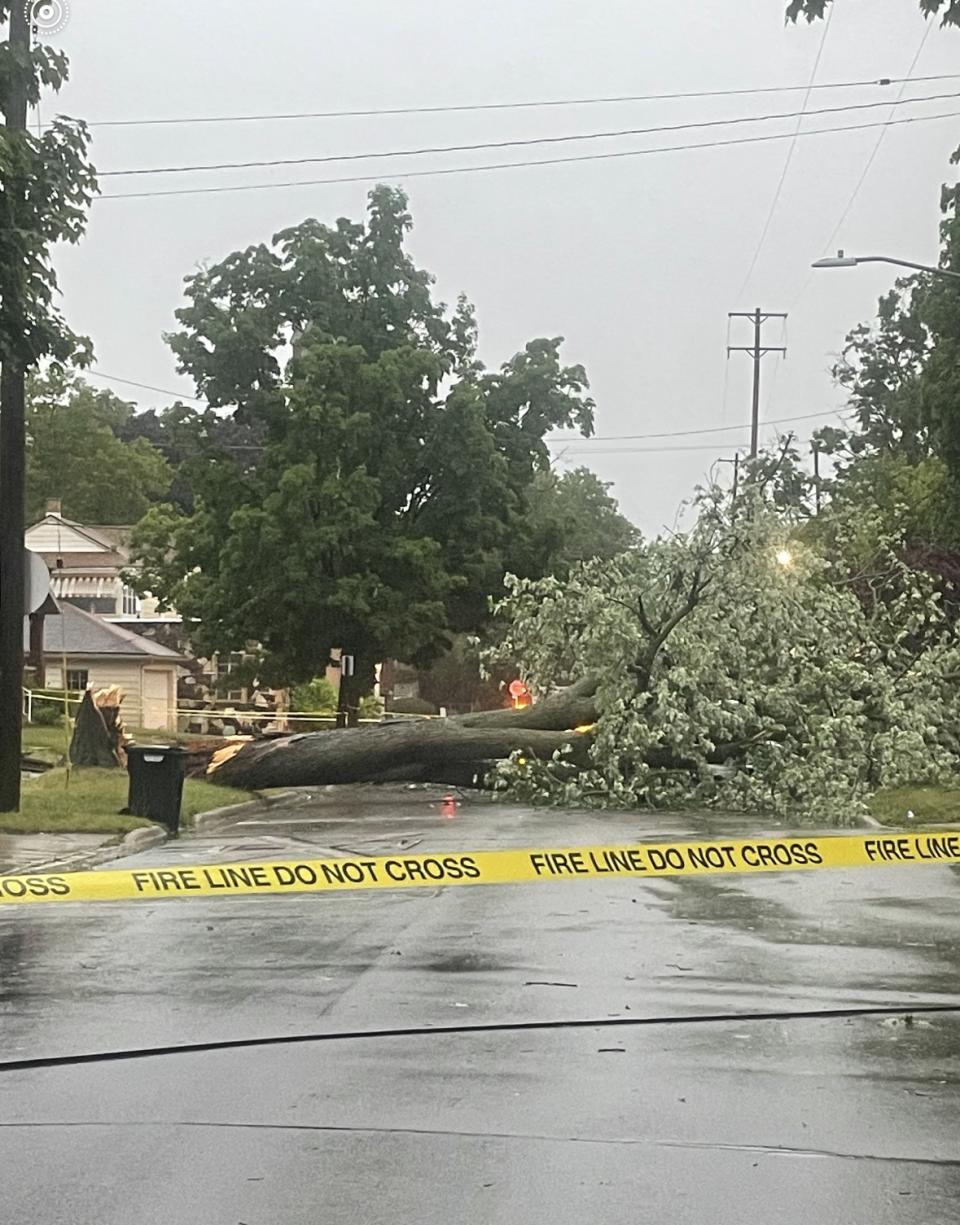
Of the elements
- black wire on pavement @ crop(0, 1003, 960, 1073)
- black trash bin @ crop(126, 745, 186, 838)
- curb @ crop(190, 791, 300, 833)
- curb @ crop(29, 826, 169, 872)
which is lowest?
curb @ crop(190, 791, 300, 833)

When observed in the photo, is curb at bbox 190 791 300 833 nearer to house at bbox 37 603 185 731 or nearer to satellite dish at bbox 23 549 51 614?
satellite dish at bbox 23 549 51 614

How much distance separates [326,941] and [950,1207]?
236 inches

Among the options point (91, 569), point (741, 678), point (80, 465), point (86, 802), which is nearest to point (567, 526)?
point (741, 678)

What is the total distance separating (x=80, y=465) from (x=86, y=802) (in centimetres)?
5999

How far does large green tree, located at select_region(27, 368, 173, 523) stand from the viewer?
77875mm

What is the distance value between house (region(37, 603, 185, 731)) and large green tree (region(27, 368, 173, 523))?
2541 centimetres

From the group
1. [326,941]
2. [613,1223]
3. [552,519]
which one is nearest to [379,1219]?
[613,1223]

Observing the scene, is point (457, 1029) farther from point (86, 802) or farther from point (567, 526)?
point (567, 526)

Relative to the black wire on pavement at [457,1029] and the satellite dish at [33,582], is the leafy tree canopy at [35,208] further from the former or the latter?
the black wire on pavement at [457,1029]

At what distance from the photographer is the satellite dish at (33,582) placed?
18.1 m

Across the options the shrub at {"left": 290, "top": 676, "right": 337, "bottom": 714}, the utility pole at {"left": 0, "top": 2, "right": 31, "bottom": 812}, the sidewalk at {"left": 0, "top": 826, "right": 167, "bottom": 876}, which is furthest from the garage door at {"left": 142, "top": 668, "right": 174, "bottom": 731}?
the sidewalk at {"left": 0, "top": 826, "right": 167, "bottom": 876}

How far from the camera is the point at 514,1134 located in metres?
5.82

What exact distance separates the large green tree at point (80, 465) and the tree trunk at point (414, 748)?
53075 mm

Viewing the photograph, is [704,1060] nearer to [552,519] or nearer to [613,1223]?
[613,1223]
